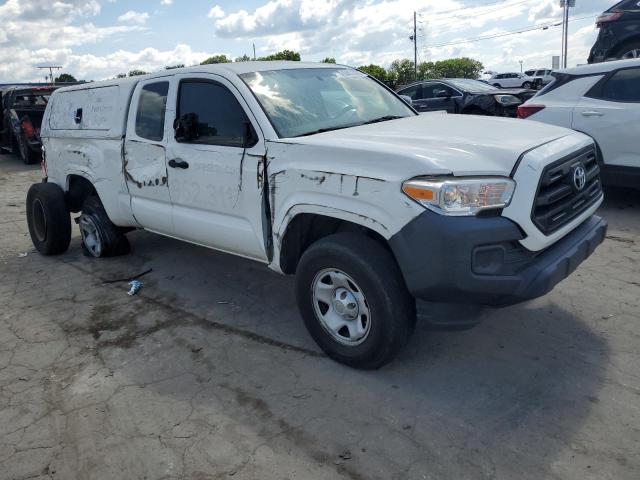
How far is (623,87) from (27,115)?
43.6 feet

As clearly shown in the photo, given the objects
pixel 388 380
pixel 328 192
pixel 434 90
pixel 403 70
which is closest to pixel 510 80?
pixel 403 70

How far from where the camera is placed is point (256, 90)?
3.89 m

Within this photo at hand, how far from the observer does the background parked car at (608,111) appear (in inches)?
235

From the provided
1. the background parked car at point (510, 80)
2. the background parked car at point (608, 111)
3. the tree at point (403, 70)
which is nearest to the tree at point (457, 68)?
the tree at point (403, 70)

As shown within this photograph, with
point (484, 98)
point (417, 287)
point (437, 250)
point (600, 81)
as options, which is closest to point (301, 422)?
point (417, 287)

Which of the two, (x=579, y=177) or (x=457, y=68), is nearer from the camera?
(x=579, y=177)

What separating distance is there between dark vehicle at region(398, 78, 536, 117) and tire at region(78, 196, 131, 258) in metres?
8.65

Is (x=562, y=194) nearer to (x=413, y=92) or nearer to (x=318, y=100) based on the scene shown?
(x=318, y=100)

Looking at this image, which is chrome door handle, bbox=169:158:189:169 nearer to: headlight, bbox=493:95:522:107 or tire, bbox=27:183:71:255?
tire, bbox=27:183:71:255

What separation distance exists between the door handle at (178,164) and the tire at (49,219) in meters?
2.30

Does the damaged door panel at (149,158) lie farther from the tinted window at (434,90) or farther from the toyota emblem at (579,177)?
the tinted window at (434,90)

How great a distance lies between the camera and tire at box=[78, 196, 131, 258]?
18.8 ft

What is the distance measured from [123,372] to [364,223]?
6.27 feet

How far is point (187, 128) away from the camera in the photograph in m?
4.18
